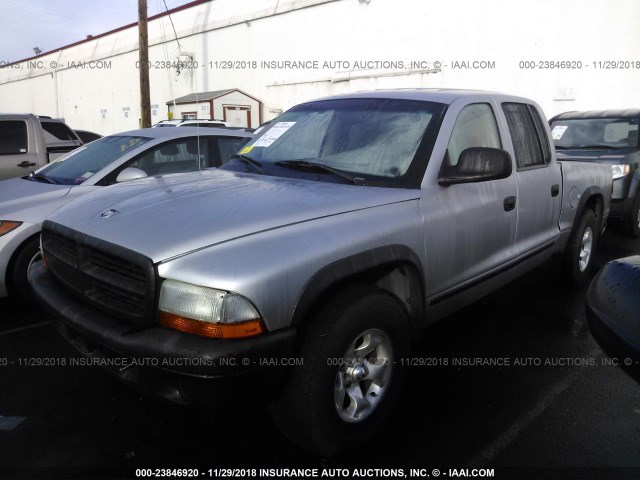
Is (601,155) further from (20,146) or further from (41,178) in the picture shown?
(20,146)

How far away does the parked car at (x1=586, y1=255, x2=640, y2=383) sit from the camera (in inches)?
69.9

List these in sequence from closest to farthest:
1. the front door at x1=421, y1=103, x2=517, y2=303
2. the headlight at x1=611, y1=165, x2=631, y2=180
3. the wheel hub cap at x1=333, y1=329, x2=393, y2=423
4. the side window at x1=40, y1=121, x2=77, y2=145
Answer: the wheel hub cap at x1=333, y1=329, x2=393, y2=423 < the front door at x1=421, y1=103, x2=517, y2=303 < the headlight at x1=611, y1=165, x2=631, y2=180 < the side window at x1=40, y1=121, x2=77, y2=145

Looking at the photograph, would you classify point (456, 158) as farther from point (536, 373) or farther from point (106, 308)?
point (106, 308)

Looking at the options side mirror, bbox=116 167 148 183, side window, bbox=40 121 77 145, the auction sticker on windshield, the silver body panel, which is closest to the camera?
the silver body panel

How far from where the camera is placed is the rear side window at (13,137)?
6.71m

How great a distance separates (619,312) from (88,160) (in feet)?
15.0

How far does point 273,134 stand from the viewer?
3570 millimetres

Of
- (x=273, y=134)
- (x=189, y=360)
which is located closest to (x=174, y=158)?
(x=273, y=134)

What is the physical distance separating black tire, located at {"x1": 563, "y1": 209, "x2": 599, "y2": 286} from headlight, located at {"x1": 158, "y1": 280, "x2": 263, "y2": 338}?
3723mm

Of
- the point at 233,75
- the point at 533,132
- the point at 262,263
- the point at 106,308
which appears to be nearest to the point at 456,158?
the point at 533,132

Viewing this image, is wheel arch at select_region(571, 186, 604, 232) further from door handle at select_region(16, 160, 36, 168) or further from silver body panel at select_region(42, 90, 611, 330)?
door handle at select_region(16, 160, 36, 168)

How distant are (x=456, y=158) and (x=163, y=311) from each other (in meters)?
1.98

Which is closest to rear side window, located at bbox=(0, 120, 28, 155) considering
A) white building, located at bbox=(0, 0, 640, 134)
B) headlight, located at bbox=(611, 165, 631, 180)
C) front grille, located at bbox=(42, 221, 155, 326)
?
Answer: front grille, located at bbox=(42, 221, 155, 326)

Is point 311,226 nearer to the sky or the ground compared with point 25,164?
nearer to the ground
